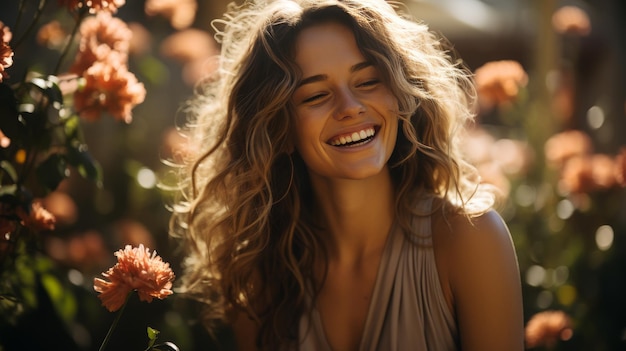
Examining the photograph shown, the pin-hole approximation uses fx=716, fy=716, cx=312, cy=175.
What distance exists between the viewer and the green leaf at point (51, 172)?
6.57ft

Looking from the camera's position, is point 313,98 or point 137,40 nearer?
point 313,98

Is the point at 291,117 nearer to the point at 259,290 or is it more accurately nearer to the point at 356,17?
the point at 356,17

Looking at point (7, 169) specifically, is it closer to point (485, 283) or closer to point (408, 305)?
point (408, 305)

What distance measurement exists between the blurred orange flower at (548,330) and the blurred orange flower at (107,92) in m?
1.72

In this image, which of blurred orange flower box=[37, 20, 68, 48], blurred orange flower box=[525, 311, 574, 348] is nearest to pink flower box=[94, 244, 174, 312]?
blurred orange flower box=[37, 20, 68, 48]

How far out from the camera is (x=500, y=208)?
11.4 feet

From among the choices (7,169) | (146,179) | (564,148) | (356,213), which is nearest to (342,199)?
(356,213)

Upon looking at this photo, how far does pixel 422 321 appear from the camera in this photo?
2318mm

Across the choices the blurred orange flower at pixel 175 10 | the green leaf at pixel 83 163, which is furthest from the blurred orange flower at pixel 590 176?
the green leaf at pixel 83 163

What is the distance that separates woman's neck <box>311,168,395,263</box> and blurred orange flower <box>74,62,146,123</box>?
0.73 meters

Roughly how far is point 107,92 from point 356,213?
916 millimetres

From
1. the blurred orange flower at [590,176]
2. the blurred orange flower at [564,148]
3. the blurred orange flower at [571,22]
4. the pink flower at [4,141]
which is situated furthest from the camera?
the blurred orange flower at [571,22]

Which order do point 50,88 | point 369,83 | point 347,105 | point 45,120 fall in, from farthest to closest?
point 369,83
point 347,105
point 45,120
point 50,88

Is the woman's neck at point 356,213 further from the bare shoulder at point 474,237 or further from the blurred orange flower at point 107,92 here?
the blurred orange flower at point 107,92
